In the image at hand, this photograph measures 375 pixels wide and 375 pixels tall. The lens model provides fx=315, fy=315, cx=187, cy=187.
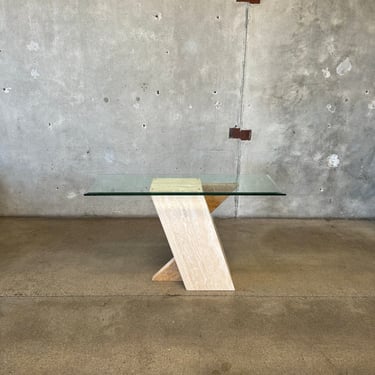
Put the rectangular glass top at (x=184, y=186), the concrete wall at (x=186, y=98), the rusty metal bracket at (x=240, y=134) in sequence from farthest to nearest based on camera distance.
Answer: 1. the rusty metal bracket at (x=240, y=134)
2. the concrete wall at (x=186, y=98)
3. the rectangular glass top at (x=184, y=186)

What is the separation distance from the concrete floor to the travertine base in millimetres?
104

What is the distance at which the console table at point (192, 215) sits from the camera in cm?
171

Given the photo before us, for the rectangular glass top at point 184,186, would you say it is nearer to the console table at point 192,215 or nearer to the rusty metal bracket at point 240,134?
the console table at point 192,215

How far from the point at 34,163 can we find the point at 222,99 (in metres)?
1.82

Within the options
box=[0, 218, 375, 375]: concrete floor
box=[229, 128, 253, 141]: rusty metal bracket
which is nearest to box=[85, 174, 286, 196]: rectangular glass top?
box=[0, 218, 375, 375]: concrete floor

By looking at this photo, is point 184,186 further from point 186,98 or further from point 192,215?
point 186,98

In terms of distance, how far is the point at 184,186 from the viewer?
1.80 m

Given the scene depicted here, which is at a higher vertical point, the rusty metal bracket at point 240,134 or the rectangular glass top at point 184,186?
the rusty metal bracket at point 240,134

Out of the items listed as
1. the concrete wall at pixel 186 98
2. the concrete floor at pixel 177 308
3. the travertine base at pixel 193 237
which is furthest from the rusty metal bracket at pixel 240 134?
the travertine base at pixel 193 237

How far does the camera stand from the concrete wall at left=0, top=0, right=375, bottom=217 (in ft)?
8.67

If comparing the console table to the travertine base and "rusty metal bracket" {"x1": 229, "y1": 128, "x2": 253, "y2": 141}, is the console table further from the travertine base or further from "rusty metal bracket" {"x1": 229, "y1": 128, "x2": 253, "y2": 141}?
"rusty metal bracket" {"x1": 229, "y1": 128, "x2": 253, "y2": 141}

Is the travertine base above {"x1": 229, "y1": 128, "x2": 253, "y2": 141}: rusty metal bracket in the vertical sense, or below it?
below

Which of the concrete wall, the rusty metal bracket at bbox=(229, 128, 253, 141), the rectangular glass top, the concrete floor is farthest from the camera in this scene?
the rusty metal bracket at bbox=(229, 128, 253, 141)

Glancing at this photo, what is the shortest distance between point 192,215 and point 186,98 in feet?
4.63
